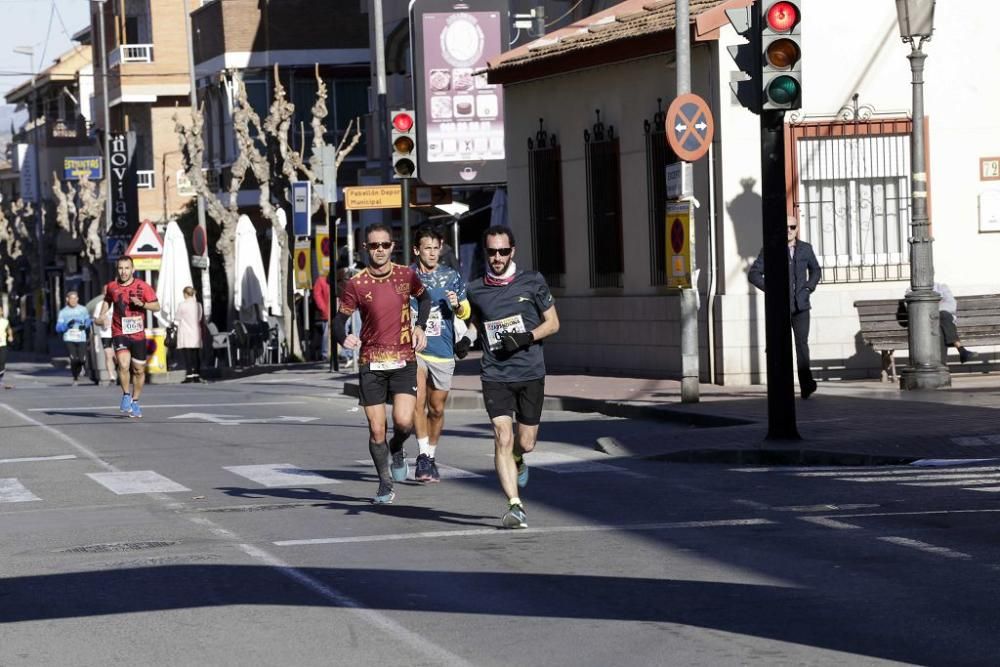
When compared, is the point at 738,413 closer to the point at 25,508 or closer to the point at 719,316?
the point at 719,316

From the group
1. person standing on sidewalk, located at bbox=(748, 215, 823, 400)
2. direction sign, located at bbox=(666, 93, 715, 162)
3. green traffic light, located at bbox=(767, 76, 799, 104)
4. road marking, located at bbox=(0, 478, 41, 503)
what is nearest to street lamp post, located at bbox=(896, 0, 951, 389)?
person standing on sidewalk, located at bbox=(748, 215, 823, 400)

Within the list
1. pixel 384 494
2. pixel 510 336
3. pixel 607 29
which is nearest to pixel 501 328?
pixel 510 336

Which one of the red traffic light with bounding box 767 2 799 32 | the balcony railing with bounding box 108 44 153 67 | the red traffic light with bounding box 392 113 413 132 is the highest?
the balcony railing with bounding box 108 44 153 67

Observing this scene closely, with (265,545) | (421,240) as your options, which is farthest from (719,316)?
(265,545)

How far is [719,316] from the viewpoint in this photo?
22.6 metres

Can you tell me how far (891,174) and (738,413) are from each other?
586 centimetres

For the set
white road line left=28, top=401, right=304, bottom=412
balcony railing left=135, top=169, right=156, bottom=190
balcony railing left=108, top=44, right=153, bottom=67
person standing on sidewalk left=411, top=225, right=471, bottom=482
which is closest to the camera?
person standing on sidewalk left=411, top=225, right=471, bottom=482

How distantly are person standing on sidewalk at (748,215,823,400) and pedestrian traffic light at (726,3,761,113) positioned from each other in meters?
4.49

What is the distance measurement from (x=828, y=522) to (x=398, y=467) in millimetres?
3655

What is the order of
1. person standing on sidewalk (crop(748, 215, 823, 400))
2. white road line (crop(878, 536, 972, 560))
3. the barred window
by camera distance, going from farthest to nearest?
the barred window < person standing on sidewalk (crop(748, 215, 823, 400)) < white road line (crop(878, 536, 972, 560))

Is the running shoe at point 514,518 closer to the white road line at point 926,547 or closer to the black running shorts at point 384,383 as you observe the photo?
the black running shorts at point 384,383

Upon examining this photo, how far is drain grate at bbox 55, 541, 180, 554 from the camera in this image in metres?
10.8

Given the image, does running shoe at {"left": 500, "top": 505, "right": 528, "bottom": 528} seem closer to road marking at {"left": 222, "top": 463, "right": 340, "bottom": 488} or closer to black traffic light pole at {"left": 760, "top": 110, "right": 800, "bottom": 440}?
road marking at {"left": 222, "top": 463, "right": 340, "bottom": 488}

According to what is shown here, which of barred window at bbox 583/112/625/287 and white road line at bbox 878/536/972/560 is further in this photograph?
barred window at bbox 583/112/625/287
